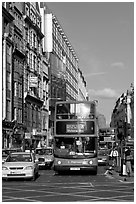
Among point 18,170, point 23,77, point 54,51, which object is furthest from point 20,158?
point 54,51

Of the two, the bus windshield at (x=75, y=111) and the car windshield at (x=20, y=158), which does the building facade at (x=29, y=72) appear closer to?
the bus windshield at (x=75, y=111)

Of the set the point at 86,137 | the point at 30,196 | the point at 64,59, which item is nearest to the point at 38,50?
the point at 64,59

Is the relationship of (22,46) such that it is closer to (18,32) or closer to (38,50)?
(18,32)

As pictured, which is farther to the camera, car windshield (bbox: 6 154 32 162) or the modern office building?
the modern office building

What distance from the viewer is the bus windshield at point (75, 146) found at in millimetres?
28062

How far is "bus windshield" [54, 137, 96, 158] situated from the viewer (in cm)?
2806

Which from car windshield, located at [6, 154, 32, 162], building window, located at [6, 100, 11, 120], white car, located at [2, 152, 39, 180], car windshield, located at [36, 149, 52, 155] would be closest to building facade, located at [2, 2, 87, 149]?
building window, located at [6, 100, 11, 120]

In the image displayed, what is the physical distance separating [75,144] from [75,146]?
12cm

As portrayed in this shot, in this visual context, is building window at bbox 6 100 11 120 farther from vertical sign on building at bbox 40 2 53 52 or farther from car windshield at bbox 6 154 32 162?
Answer: vertical sign on building at bbox 40 2 53 52

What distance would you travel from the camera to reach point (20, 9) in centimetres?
6900

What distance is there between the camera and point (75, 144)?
→ 28109 millimetres

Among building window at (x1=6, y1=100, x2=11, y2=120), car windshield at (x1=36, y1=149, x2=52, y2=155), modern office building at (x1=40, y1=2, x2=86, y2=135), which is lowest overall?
car windshield at (x1=36, y1=149, x2=52, y2=155)

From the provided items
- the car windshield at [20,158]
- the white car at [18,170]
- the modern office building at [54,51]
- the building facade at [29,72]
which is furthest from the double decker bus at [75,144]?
the modern office building at [54,51]

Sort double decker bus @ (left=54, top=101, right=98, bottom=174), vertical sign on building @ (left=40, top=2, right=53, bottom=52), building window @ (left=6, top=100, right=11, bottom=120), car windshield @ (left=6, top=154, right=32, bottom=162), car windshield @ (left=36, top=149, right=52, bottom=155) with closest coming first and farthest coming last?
car windshield @ (left=6, top=154, right=32, bottom=162), double decker bus @ (left=54, top=101, right=98, bottom=174), car windshield @ (left=36, top=149, right=52, bottom=155), building window @ (left=6, top=100, right=11, bottom=120), vertical sign on building @ (left=40, top=2, right=53, bottom=52)
